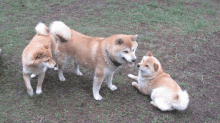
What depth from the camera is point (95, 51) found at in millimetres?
3678

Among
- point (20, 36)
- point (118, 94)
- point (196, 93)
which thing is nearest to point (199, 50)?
point (196, 93)

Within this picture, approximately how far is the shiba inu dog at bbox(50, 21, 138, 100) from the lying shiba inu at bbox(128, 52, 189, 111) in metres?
0.67

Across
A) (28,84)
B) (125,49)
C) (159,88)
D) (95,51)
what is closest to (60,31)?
(95,51)

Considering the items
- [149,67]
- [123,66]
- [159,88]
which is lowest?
[123,66]

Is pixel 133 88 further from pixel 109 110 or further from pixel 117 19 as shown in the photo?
pixel 117 19

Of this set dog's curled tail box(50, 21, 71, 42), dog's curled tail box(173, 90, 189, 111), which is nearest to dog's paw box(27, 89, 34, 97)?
dog's curled tail box(50, 21, 71, 42)

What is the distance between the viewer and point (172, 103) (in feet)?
11.7

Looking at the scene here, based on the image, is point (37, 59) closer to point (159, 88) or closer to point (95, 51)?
point (95, 51)

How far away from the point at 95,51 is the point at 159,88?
5.12 ft

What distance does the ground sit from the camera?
367 cm

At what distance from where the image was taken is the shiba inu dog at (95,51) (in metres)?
3.41

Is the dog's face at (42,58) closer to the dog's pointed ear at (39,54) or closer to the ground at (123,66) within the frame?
the dog's pointed ear at (39,54)

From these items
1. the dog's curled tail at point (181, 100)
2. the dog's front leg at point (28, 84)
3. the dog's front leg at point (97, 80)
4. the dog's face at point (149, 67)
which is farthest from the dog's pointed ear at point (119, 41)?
the dog's front leg at point (28, 84)

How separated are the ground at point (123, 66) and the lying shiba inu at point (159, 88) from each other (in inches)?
8.2
